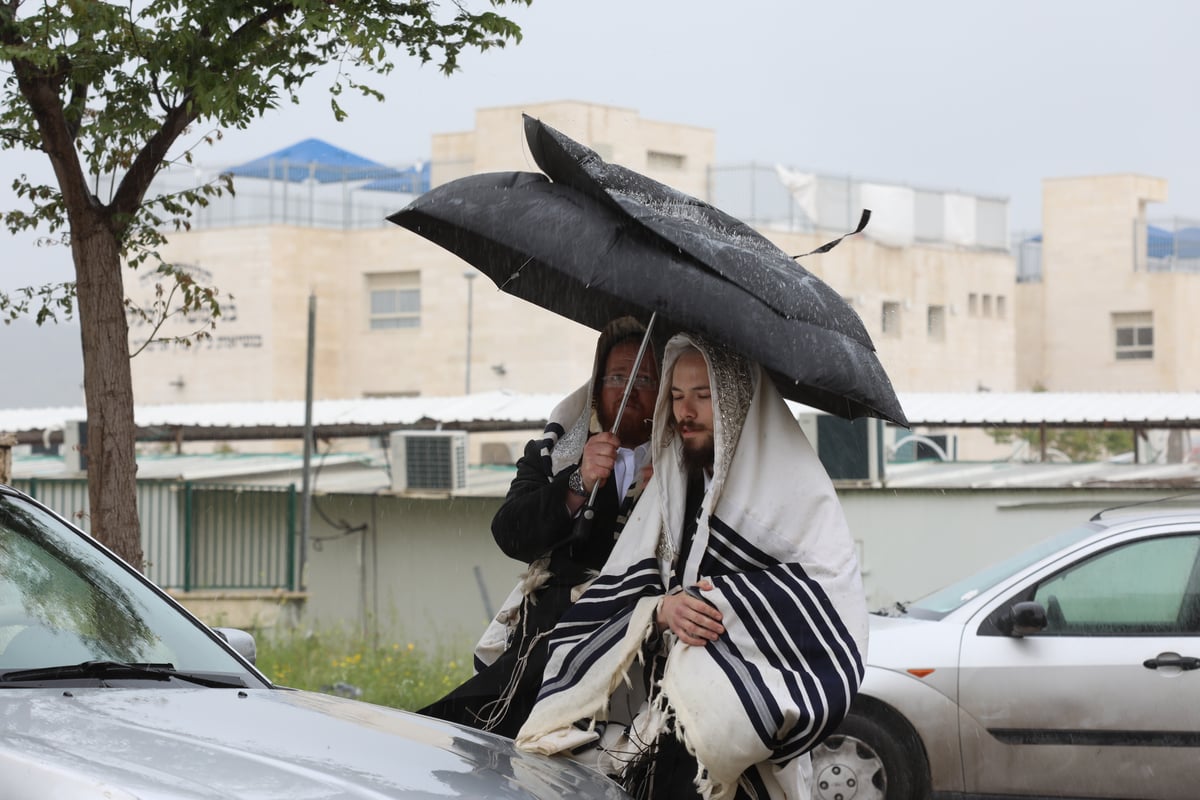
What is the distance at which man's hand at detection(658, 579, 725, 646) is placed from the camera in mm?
4023

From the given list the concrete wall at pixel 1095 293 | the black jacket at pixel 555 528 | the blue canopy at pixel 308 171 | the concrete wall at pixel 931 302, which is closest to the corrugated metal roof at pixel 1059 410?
the black jacket at pixel 555 528

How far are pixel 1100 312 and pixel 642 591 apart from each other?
81018 mm

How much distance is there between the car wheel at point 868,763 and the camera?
7.51 metres

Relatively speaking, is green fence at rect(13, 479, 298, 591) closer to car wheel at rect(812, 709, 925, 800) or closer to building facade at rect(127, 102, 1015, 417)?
car wheel at rect(812, 709, 925, 800)

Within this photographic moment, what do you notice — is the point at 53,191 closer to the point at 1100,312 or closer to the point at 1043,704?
the point at 1043,704

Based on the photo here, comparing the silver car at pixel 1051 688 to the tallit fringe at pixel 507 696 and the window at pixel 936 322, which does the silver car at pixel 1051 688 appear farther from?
the window at pixel 936 322

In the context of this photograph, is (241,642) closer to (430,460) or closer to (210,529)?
(430,460)

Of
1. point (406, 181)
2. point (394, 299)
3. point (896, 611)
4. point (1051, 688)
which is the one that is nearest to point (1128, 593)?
point (1051, 688)

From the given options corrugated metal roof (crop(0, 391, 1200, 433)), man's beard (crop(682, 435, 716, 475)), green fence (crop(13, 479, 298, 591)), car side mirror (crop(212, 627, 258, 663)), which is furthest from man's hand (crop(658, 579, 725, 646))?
green fence (crop(13, 479, 298, 591))

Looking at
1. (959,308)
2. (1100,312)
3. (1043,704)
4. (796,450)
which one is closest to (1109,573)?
(1043,704)

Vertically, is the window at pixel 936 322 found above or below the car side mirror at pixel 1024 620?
above

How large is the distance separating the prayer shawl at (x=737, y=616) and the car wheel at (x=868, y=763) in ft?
11.1

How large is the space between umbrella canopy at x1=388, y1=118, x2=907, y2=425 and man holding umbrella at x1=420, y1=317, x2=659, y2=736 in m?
0.20

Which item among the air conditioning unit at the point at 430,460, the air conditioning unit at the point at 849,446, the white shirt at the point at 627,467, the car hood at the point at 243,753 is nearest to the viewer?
the car hood at the point at 243,753
